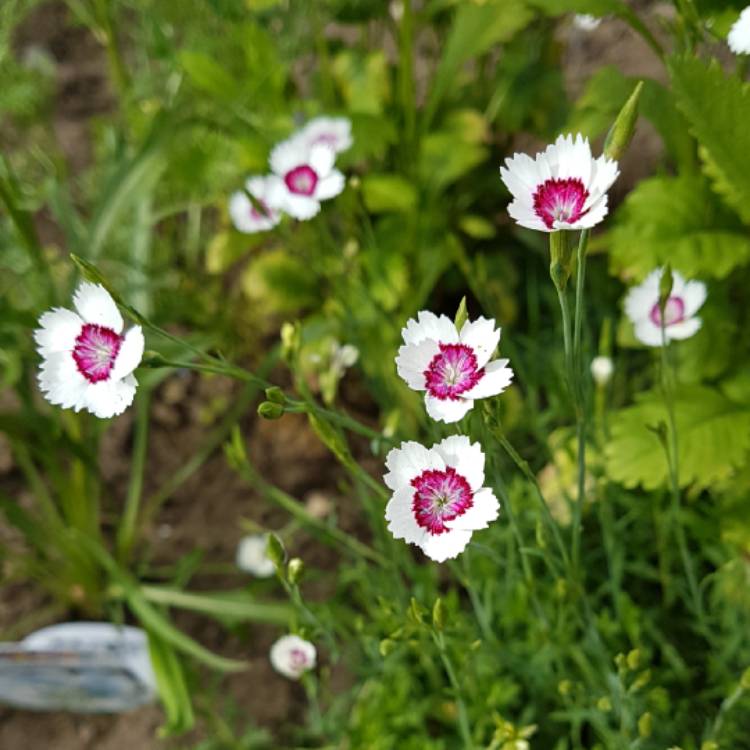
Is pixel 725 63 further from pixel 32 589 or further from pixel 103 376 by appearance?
pixel 32 589

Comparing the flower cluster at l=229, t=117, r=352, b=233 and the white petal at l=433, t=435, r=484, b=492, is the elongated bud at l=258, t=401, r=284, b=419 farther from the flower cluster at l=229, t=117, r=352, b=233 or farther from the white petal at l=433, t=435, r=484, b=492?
the flower cluster at l=229, t=117, r=352, b=233

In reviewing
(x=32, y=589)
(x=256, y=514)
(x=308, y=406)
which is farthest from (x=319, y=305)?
(x=308, y=406)

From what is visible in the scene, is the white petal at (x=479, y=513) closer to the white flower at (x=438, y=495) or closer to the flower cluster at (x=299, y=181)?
the white flower at (x=438, y=495)

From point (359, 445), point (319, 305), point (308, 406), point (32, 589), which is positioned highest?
point (319, 305)

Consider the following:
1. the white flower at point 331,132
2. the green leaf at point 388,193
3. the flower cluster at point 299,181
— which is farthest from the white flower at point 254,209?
the green leaf at point 388,193

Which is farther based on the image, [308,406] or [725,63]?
[725,63]

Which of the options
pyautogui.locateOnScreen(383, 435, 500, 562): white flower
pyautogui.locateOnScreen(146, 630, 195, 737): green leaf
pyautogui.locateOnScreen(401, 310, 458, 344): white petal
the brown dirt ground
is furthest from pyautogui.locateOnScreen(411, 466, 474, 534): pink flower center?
the brown dirt ground
